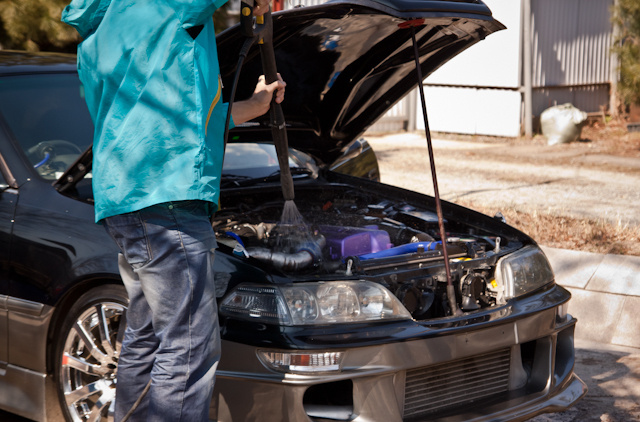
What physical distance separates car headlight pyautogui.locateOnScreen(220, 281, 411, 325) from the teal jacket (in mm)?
536

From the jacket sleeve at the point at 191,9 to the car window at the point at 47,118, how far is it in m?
1.52

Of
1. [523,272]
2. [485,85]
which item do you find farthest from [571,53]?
[523,272]

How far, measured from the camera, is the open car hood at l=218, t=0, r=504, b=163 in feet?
10.1

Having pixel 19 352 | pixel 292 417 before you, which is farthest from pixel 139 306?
pixel 19 352

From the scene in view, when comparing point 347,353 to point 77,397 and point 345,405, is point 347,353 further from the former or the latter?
point 77,397

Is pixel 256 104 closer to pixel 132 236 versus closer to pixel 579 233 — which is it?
pixel 132 236

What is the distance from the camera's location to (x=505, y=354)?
10.2ft

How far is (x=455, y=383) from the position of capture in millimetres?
2975

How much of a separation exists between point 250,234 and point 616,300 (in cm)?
264

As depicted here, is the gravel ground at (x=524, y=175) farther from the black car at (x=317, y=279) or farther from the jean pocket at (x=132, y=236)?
the jean pocket at (x=132, y=236)

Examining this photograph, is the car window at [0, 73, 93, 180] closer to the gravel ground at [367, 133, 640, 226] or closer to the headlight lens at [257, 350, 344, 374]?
the headlight lens at [257, 350, 344, 374]

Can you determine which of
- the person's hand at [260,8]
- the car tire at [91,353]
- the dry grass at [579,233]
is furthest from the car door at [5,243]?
the dry grass at [579,233]

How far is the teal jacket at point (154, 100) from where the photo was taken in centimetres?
227

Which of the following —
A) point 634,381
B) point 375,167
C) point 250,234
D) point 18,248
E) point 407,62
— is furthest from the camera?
point 375,167
